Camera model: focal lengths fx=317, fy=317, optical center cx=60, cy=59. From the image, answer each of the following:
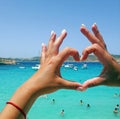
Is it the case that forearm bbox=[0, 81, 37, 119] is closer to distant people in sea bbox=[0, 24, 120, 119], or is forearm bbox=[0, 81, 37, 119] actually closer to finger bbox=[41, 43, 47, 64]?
distant people in sea bbox=[0, 24, 120, 119]

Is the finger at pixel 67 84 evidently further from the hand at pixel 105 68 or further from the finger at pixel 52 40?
the finger at pixel 52 40

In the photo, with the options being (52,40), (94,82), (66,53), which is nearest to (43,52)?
(52,40)

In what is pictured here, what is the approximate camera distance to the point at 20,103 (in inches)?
58.4

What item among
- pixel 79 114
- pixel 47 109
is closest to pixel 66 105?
pixel 47 109

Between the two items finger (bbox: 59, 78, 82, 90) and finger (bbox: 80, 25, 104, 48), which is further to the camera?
finger (bbox: 80, 25, 104, 48)

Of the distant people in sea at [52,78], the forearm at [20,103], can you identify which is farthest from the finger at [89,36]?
the forearm at [20,103]

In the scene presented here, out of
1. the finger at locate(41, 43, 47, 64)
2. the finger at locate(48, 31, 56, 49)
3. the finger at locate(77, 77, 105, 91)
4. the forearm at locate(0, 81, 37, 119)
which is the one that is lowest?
the forearm at locate(0, 81, 37, 119)

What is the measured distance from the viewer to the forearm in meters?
1.47

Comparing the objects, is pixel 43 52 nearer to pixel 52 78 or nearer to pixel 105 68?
pixel 52 78

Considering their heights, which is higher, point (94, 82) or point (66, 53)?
point (66, 53)

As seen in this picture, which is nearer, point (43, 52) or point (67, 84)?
point (67, 84)

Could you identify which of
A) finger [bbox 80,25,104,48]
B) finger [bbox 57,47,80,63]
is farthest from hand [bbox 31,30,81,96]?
finger [bbox 80,25,104,48]

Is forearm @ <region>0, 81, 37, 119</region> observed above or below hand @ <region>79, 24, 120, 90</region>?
below

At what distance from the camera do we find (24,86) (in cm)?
153
